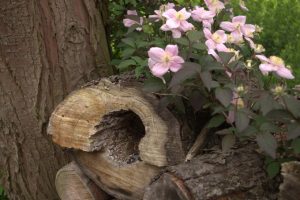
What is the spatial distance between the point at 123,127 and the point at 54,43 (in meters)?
0.59

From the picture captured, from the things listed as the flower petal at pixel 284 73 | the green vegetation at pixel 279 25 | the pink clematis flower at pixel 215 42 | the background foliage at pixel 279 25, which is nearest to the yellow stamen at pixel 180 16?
the pink clematis flower at pixel 215 42

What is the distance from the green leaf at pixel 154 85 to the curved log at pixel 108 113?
12cm

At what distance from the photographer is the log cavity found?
228cm

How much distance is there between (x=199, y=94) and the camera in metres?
2.07

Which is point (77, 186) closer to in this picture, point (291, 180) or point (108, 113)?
point (108, 113)

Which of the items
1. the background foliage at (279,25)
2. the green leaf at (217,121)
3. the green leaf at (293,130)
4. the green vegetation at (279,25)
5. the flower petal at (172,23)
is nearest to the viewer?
the green leaf at (293,130)

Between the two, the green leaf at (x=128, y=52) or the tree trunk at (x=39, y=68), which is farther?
the tree trunk at (x=39, y=68)

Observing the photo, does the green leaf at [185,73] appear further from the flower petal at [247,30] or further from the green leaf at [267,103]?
the flower petal at [247,30]

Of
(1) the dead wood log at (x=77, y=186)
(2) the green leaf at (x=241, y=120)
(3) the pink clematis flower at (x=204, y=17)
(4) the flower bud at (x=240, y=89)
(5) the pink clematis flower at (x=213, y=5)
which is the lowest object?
(1) the dead wood log at (x=77, y=186)

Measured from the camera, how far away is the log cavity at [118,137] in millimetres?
2275

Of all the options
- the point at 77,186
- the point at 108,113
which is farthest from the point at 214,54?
the point at 77,186

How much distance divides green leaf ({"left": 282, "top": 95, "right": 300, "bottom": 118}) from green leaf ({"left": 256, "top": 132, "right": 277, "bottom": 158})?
0.38 feet

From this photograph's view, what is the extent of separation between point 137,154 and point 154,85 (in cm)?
43

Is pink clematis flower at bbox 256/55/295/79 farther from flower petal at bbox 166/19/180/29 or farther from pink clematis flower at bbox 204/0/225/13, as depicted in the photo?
pink clematis flower at bbox 204/0/225/13
